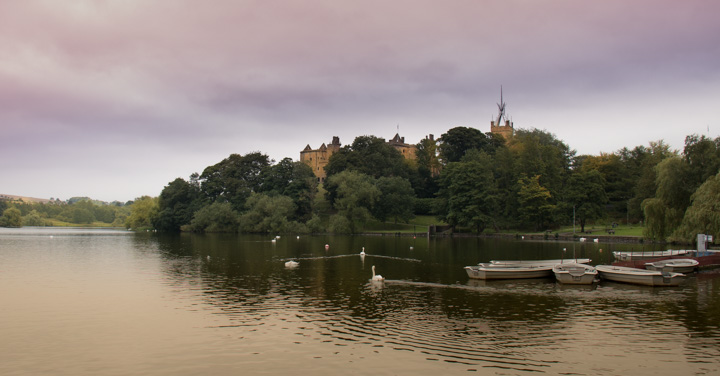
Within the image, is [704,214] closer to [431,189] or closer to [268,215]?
[268,215]

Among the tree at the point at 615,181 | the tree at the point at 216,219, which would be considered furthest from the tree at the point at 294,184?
the tree at the point at 615,181

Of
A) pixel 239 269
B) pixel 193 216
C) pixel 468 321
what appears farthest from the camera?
pixel 193 216

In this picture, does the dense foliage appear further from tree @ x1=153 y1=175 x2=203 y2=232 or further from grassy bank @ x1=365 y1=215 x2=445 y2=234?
grassy bank @ x1=365 y1=215 x2=445 y2=234

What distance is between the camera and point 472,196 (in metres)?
99.9

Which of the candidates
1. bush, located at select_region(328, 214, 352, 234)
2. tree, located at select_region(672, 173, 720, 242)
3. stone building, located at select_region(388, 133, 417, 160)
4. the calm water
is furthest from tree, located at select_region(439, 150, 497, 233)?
stone building, located at select_region(388, 133, 417, 160)

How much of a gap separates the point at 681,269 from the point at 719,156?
2416 centimetres

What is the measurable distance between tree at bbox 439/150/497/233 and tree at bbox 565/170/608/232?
14837 millimetres

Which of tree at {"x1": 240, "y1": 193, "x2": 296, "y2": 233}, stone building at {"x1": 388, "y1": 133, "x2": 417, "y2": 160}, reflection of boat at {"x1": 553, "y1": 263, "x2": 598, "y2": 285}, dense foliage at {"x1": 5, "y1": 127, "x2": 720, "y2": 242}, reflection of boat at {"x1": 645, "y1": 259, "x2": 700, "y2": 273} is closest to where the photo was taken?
reflection of boat at {"x1": 553, "y1": 263, "x2": 598, "y2": 285}

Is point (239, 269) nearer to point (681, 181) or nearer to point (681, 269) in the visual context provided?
point (681, 269)

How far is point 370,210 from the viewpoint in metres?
112

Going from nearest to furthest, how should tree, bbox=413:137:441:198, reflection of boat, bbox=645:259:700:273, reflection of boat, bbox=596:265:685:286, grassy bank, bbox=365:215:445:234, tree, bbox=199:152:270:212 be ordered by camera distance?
reflection of boat, bbox=596:265:685:286, reflection of boat, bbox=645:259:700:273, grassy bank, bbox=365:215:445:234, tree, bbox=199:152:270:212, tree, bbox=413:137:441:198

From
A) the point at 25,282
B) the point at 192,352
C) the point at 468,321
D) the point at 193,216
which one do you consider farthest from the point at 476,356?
the point at 193,216

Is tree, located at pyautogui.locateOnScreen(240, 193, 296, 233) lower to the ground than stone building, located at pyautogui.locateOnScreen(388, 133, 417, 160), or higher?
lower

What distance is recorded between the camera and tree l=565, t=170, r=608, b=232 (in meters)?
89.9
